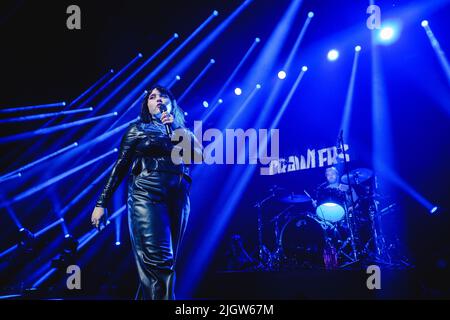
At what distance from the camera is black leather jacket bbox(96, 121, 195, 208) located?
233cm

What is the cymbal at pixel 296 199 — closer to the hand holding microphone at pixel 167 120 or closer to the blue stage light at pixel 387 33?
the blue stage light at pixel 387 33

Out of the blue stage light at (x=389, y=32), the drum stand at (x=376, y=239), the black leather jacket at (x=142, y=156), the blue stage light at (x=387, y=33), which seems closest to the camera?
the black leather jacket at (x=142, y=156)

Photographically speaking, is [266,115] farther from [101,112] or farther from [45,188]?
[45,188]

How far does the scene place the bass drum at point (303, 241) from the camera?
5699mm

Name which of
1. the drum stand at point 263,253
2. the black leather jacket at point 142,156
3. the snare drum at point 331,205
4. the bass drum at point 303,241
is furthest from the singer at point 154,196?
the drum stand at point 263,253

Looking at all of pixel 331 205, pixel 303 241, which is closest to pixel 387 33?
pixel 331 205

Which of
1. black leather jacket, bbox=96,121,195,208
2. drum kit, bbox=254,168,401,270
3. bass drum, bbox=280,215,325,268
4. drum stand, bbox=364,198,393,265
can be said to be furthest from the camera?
bass drum, bbox=280,215,325,268

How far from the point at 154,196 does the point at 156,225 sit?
20 cm

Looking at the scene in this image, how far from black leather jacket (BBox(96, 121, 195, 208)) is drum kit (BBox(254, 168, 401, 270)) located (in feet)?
12.6

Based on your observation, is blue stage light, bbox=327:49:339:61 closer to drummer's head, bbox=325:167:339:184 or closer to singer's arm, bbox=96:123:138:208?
drummer's head, bbox=325:167:339:184

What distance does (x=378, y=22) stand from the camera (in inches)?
236

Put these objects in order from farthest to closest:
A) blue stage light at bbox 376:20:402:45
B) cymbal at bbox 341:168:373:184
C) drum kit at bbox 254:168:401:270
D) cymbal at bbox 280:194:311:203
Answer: blue stage light at bbox 376:20:402:45 → cymbal at bbox 280:194:311:203 → cymbal at bbox 341:168:373:184 → drum kit at bbox 254:168:401:270

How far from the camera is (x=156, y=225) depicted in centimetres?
214

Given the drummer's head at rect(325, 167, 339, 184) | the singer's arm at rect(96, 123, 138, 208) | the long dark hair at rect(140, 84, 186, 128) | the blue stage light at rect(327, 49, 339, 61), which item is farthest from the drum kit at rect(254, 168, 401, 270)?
the singer's arm at rect(96, 123, 138, 208)
